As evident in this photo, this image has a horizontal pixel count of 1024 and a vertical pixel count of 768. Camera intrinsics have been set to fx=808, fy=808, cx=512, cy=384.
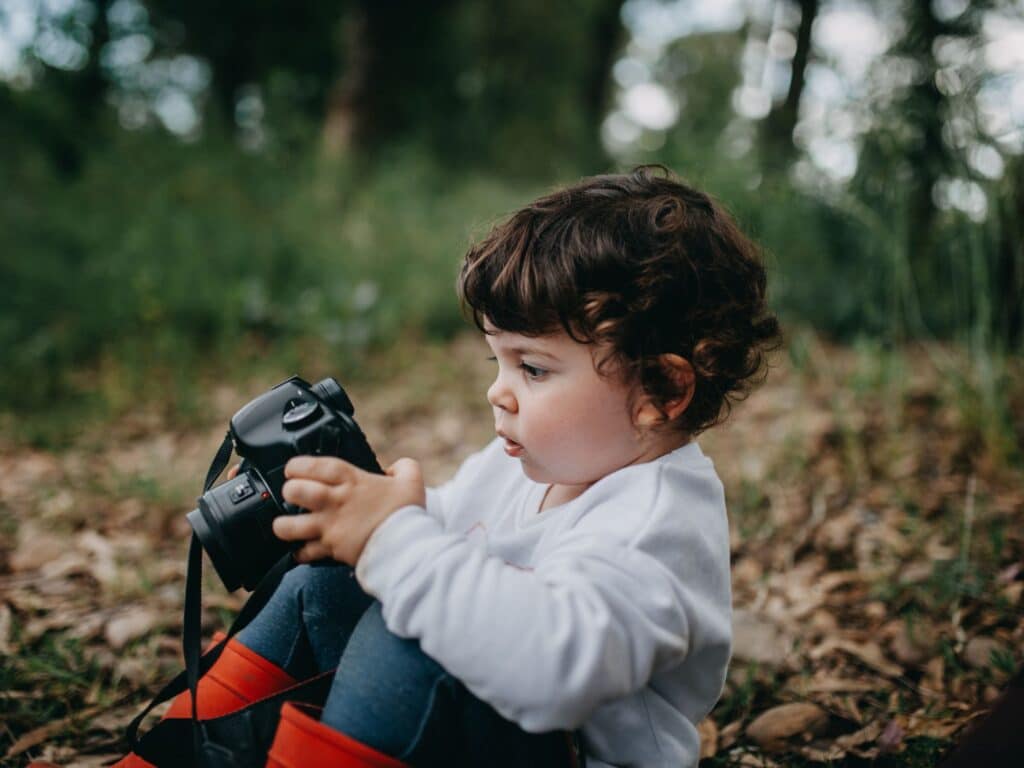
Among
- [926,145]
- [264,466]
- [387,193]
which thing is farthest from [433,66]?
[264,466]

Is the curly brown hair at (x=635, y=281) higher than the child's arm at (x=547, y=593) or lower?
higher

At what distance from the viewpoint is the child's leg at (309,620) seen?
1.36m

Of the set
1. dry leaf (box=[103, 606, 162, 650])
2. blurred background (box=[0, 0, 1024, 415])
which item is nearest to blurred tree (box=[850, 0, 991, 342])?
blurred background (box=[0, 0, 1024, 415])

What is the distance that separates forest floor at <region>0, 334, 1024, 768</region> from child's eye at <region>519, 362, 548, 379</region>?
3.16 ft

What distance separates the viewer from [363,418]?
12.3 ft

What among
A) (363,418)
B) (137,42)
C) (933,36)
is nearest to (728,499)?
(363,418)

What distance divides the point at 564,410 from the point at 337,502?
0.37 m

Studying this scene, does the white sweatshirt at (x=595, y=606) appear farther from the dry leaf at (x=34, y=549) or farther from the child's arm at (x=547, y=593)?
the dry leaf at (x=34, y=549)

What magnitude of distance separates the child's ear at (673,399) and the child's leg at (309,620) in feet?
1.80

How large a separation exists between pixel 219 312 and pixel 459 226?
7.54ft

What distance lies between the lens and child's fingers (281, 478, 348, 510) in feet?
3.69

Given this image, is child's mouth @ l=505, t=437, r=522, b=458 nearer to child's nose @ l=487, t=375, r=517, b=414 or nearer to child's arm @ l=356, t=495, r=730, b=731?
child's nose @ l=487, t=375, r=517, b=414

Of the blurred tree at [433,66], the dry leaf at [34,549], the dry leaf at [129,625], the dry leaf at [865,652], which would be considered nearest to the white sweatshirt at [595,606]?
the dry leaf at [865,652]

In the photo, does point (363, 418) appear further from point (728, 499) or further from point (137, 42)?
point (137, 42)
